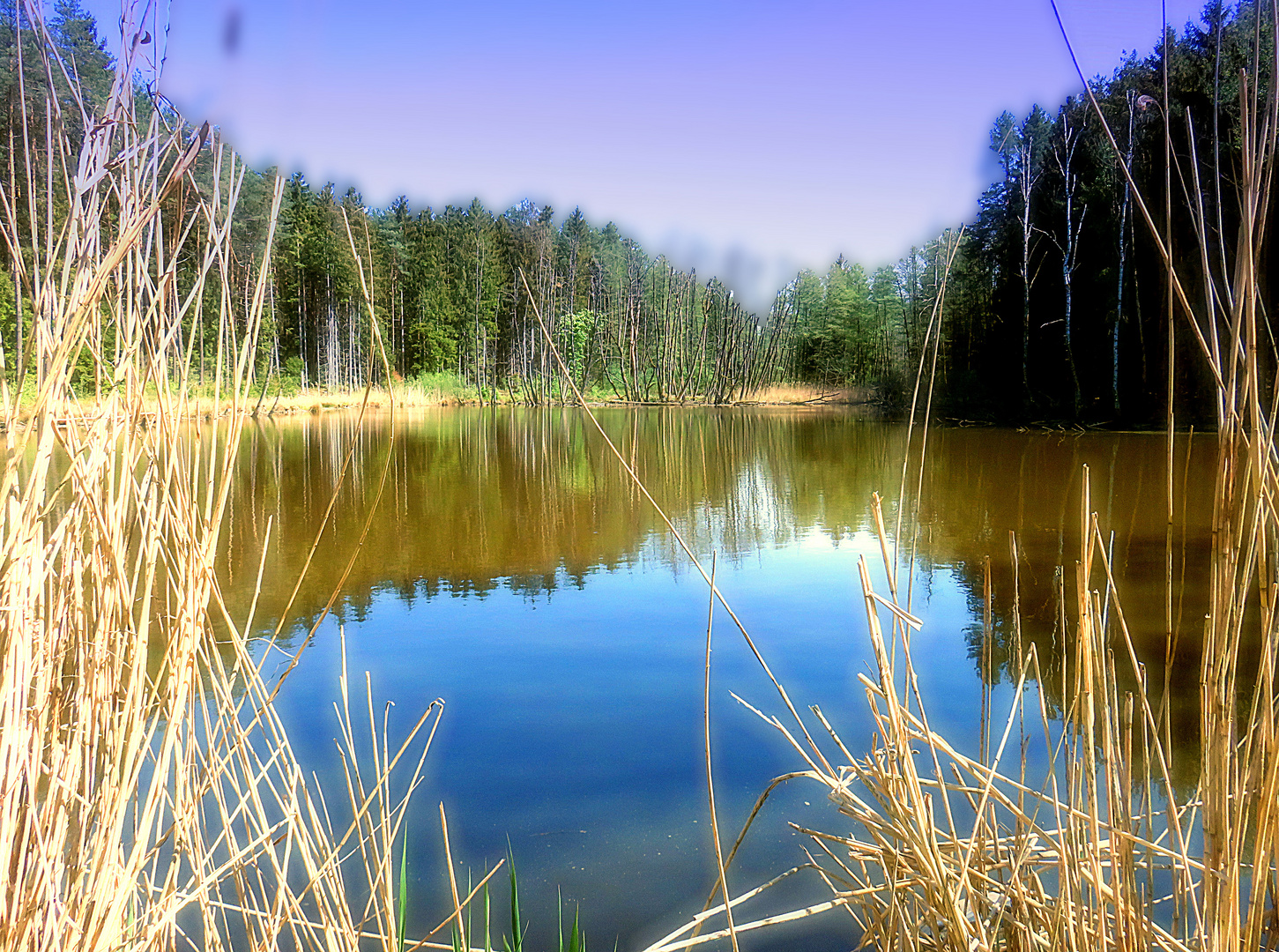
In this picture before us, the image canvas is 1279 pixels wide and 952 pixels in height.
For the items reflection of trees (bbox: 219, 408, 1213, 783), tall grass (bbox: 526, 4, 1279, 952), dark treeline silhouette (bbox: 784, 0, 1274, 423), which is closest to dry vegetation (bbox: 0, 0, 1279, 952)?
tall grass (bbox: 526, 4, 1279, 952)

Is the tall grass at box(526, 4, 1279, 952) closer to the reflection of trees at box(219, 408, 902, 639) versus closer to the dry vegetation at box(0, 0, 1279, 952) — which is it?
the dry vegetation at box(0, 0, 1279, 952)

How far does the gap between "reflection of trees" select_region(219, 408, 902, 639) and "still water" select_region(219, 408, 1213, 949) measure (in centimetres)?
4

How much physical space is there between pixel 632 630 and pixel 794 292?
29.2 meters

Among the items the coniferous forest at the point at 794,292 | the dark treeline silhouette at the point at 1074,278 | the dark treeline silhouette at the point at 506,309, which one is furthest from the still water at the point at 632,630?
the dark treeline silhouette at the point at 506,309

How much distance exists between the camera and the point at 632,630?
136 inches

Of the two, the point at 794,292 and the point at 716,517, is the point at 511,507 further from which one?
the point at 794,292

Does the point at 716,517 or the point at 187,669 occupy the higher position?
the point at 187,669

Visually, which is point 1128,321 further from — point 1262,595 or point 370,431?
point 1262,595

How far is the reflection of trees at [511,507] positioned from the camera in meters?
4.37

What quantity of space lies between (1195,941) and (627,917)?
103 cm

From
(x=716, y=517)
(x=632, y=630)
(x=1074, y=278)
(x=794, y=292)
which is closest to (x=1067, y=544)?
(x=716, y=517)

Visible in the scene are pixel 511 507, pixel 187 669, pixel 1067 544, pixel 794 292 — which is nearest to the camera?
pixel 187 669

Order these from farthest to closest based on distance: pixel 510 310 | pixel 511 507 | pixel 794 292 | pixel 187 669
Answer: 1. pixel 794 292
2. pixel 510 310
3. pixel 511 507
4. pixel 187 669

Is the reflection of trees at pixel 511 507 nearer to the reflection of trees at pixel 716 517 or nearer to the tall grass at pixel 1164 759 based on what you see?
the reflection of trees at pixel 716 517
